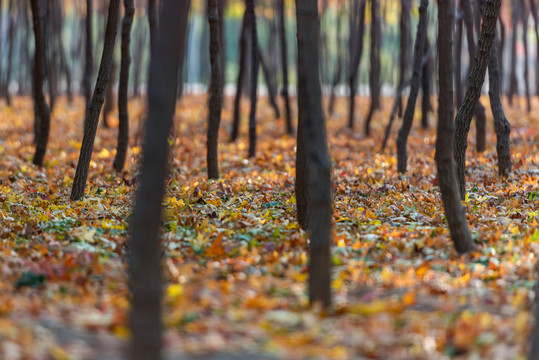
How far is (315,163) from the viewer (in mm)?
5582

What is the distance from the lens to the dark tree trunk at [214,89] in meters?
11.0

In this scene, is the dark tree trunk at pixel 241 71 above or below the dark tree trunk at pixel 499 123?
above

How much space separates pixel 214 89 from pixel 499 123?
5.12 meters

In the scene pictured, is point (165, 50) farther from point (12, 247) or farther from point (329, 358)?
point (12, 247)

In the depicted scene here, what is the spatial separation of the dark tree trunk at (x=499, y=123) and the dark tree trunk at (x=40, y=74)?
8.21 metres

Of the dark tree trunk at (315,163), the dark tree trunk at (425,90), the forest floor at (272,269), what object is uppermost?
the dark tree trunk at (425,90)

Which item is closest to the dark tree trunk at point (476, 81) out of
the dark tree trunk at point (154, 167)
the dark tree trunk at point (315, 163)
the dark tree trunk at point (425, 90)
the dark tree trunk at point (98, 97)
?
the dark tree trunk at point (315, 163)

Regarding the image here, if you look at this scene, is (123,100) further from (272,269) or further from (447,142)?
(447,142)

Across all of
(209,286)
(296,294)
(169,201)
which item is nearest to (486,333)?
(296,294)

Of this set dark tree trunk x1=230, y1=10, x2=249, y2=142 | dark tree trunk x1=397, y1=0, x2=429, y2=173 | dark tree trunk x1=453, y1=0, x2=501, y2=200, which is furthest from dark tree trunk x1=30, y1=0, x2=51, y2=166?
dark tree trunk x1=453, y1=0, x2=501, y2=200

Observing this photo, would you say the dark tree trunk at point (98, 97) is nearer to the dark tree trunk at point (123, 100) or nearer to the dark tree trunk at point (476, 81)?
the dark tree trunk at point (123, 100)

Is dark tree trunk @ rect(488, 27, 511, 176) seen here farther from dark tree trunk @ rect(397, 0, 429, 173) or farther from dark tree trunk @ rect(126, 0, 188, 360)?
dark tree trunk @ rect(126, 0, 188, 360)

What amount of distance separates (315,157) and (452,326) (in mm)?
1812

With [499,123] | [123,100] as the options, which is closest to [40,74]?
[123,100]
